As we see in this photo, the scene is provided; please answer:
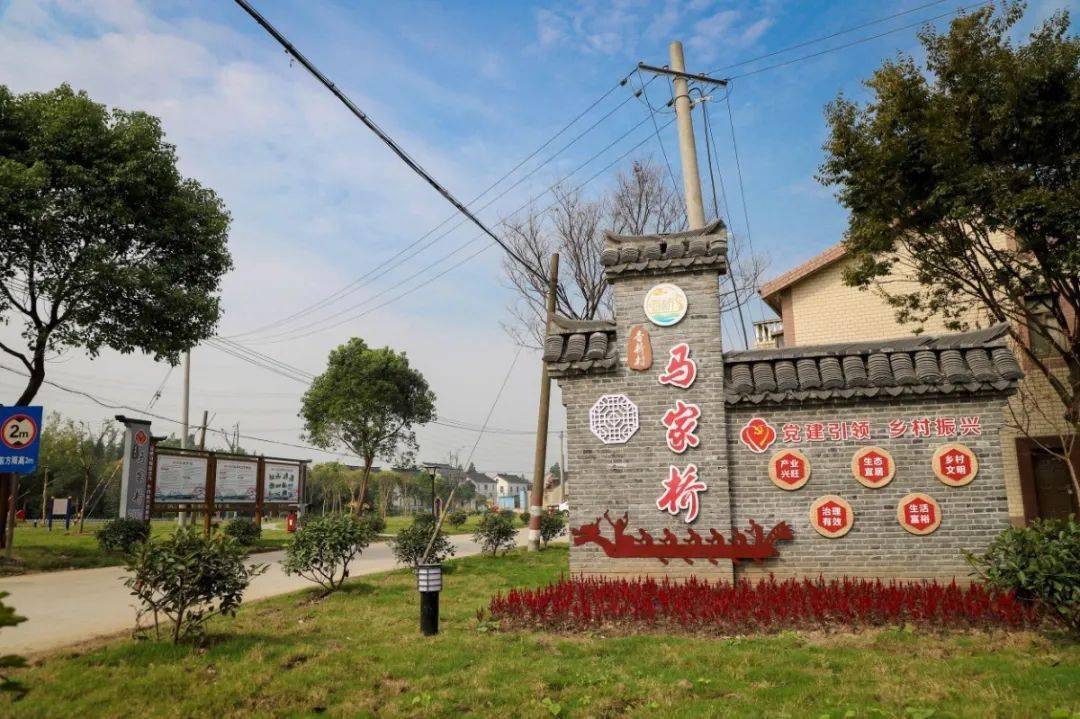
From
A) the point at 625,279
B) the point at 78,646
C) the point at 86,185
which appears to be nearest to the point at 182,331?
the point at 86,185

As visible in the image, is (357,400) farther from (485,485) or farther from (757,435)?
(485,485)

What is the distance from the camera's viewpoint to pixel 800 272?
16.7 m

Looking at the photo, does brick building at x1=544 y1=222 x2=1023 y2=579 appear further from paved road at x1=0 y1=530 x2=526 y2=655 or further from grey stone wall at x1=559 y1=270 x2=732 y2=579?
paved road at x1=0 y1=530 x2=526 y2=655

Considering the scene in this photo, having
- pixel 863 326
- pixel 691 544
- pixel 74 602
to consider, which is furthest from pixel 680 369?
pixel 74 602

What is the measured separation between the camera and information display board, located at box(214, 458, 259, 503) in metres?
19.0

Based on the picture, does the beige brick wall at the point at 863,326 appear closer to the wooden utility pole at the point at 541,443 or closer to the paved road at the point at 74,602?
the wooden utility pole at the point at 541,443

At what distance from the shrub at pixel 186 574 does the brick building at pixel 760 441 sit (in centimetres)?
421

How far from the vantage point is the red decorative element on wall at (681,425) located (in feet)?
29.2

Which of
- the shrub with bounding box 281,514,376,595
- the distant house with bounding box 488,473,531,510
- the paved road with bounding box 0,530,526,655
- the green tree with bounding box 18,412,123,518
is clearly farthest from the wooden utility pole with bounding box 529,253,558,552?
the distant house with bounding box 488,473,531,510

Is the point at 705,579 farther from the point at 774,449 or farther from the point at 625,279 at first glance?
the point at 625,279

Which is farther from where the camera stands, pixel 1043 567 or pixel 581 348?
pixel 581 348

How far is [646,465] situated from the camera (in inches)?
354

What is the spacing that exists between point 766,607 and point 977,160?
7.88m

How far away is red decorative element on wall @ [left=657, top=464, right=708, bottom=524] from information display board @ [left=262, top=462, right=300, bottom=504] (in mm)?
15773
